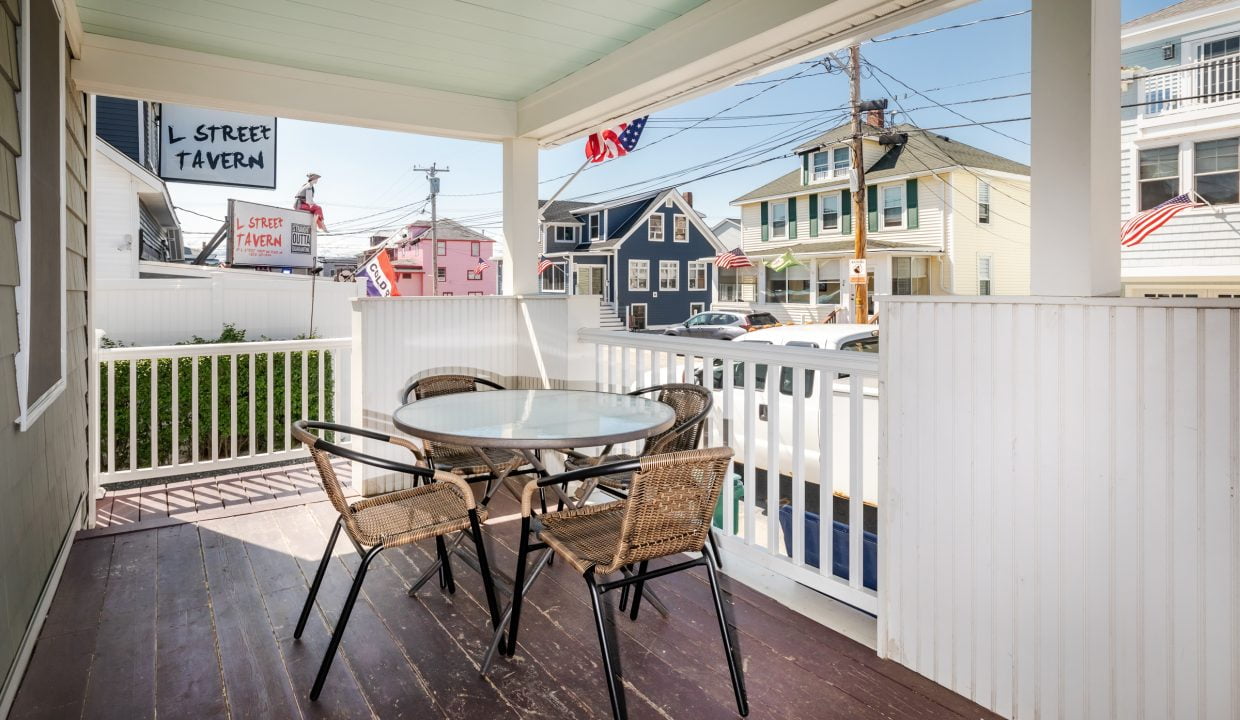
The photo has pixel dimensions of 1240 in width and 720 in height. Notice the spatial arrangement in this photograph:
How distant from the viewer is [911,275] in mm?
16797

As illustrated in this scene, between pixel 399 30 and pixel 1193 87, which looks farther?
pixel 1193 87

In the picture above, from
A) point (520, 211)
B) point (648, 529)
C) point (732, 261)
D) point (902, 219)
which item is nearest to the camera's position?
point (648, 529)

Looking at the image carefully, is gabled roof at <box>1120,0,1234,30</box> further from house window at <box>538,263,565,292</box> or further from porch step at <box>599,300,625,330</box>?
house window at <box>538,263,565,292</box>

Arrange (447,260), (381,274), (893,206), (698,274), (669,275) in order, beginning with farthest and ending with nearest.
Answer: (447,260) < (698,274) < (669,275) < (893,206) < (381,274)

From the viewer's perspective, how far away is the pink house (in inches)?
1180

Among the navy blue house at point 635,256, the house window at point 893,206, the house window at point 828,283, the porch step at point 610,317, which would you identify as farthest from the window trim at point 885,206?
the porch step at point 610,317

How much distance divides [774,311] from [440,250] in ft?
56.0

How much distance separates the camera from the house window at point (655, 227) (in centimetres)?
2408

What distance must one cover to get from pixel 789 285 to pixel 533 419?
1741 centimetres

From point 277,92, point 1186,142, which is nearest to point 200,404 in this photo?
point 277,92

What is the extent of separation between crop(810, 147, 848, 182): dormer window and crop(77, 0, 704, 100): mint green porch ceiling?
1487 cm

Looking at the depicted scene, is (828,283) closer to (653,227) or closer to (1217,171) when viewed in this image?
(653,227)

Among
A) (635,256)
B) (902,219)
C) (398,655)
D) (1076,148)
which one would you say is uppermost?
(635,256)

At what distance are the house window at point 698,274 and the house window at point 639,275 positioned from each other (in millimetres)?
1821
